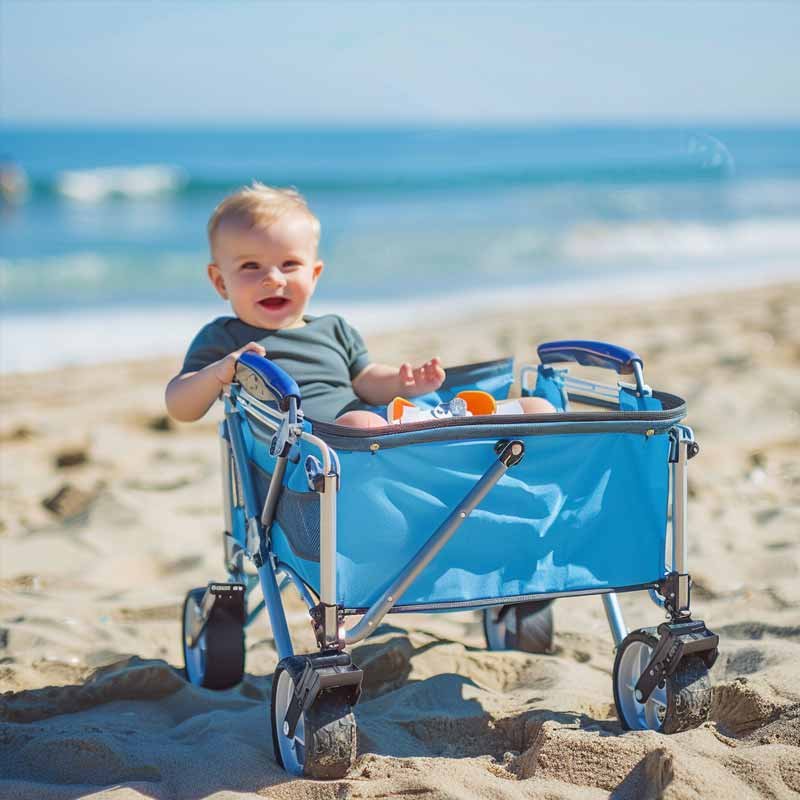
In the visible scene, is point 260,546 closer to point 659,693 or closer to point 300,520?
point 300,520

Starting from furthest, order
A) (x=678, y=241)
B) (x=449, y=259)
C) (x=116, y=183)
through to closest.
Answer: (x=116, y=183) → (x=678, y=241) → (x=449, y=259)

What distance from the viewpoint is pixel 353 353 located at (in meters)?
3.18

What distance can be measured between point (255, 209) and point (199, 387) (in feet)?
1.64

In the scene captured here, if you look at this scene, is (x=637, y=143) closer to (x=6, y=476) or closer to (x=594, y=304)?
(x=594, y=304)

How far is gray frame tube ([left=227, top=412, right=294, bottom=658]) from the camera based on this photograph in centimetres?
243

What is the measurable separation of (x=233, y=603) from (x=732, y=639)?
4.64ft

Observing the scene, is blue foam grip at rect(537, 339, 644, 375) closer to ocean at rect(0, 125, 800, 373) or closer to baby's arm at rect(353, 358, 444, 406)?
baby's arm at rect(353, 358, 444, 406)

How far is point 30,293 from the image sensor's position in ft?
37.8

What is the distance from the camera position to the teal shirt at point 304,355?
2.92 metres

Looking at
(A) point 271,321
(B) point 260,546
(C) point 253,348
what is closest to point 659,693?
(B) point 260,546

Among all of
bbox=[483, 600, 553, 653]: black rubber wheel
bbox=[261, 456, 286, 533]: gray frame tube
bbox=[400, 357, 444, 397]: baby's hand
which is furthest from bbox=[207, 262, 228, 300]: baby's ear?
bbox=[483, 600, 553, 653]: black rubber wheel

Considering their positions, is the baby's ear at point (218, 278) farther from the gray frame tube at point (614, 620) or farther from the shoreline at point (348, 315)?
the shoreline at point (348, 315)

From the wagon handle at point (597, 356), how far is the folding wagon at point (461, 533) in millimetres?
143

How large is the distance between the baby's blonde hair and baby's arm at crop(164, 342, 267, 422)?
333 mm
